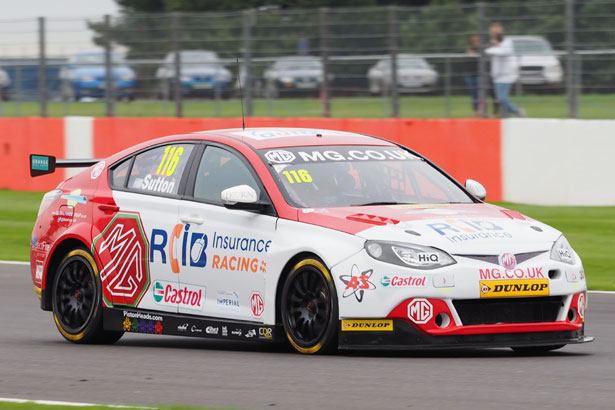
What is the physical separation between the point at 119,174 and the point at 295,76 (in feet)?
35.5

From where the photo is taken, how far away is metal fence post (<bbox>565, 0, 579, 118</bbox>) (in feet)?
58.6

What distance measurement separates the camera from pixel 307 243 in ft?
27.1

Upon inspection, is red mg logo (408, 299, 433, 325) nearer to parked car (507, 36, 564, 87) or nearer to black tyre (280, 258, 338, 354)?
black tyre (280, 258, 338, 354)

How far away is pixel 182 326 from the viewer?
917 centimetres

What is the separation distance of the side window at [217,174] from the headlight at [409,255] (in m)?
1.30

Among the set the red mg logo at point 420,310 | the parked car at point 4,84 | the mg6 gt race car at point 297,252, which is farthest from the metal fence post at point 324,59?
the red mg logo at point 420,310

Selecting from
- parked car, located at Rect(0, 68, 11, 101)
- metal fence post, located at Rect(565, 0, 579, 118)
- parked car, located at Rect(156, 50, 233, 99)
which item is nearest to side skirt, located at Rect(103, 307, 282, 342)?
metal fence post, located at Rect(565, 0, 579, 118)

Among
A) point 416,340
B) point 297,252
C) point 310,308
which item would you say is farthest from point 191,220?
point 416,340

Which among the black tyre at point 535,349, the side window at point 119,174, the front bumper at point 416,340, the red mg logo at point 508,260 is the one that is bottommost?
the black tyre at point 535,349

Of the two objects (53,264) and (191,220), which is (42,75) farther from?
(191,220)

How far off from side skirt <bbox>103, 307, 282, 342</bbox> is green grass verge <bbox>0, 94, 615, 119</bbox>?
948 cm

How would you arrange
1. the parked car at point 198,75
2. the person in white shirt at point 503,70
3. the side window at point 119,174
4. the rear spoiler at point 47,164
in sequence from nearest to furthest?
the side window at point 119,174
the rear spoiler at point 47,164
the person in white shirt at point 503,70
the parked car at point 198,75

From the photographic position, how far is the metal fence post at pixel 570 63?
1786 cm

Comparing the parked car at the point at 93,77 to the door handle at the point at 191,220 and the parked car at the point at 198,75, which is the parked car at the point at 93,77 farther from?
the door handle at the point at 191,220
